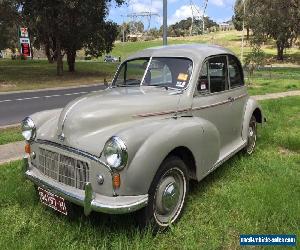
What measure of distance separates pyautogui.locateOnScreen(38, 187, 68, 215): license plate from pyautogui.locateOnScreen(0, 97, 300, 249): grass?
0.24 meters

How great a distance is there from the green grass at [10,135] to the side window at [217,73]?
4593mm

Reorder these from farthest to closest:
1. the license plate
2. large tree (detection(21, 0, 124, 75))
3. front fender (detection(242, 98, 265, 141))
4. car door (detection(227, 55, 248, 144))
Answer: large tree (detection(21, 0, 124, 75)), front fender (detection(242, 98, 265, 141)), car door (detection(227, 55, 248, 144)), the license plate

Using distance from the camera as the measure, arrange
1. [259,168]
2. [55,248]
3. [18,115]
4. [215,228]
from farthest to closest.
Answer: [18,115] → [259,168] → [215,228] → [55,248]

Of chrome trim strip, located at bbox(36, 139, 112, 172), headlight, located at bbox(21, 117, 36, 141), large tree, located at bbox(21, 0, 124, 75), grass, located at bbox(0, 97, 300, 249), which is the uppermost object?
large tree, located at bbox(21, 0, 124, 75)

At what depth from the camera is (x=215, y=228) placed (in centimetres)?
420

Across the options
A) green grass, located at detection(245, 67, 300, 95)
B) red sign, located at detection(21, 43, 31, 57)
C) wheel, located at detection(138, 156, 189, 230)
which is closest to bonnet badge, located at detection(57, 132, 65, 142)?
wheel, located at detection(138, 156, 189, 230)

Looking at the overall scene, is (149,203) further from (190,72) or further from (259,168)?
(259,168)

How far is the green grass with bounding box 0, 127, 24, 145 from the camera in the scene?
26.9ft

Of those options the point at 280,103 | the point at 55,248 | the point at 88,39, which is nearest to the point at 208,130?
the point at 55,248

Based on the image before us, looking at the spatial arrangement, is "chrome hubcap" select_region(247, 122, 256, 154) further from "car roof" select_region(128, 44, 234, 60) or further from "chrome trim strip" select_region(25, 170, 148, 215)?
"chrome trim strip" select_region(25, 170, 148, 215)

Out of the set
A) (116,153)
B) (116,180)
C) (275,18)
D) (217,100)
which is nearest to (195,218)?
(116,180)

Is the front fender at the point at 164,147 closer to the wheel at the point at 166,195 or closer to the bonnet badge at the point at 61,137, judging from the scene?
the wheel at the point at 166,195

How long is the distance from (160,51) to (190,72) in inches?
26.2

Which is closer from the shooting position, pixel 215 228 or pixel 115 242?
pixel 115 242
